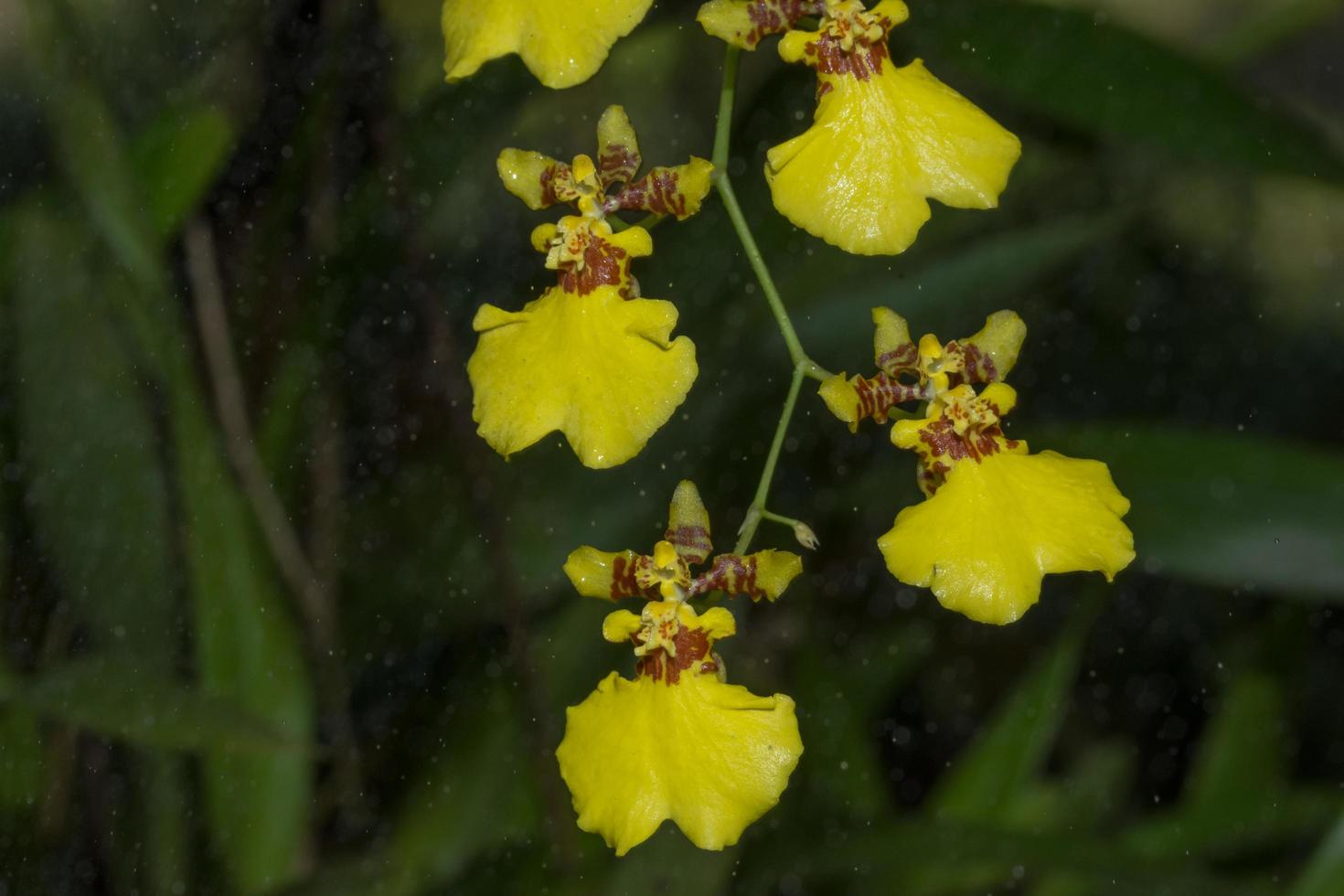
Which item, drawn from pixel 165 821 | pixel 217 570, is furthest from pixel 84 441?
pixel 165 821

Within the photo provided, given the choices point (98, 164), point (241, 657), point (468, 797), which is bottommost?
point (468, 797)

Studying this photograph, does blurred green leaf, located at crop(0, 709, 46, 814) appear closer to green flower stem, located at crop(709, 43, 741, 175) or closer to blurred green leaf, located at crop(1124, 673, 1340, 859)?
green flower stem, located at crop(709, 43, 741, 175)

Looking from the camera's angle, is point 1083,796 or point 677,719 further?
point 1083,796

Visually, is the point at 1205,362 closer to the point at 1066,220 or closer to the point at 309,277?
the point at 1066,220

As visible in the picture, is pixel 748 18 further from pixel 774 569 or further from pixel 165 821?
pixel 165 821

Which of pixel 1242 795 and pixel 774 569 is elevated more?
pixel 774 569

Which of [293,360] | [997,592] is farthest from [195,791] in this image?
[997,592]

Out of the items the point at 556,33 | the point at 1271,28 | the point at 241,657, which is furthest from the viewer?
the point at 1271,28

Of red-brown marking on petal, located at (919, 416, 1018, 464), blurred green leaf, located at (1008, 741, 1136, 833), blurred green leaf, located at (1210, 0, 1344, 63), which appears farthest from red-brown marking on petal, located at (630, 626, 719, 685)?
blurred green leaf, located at (1210, 0, 1344, 63)
